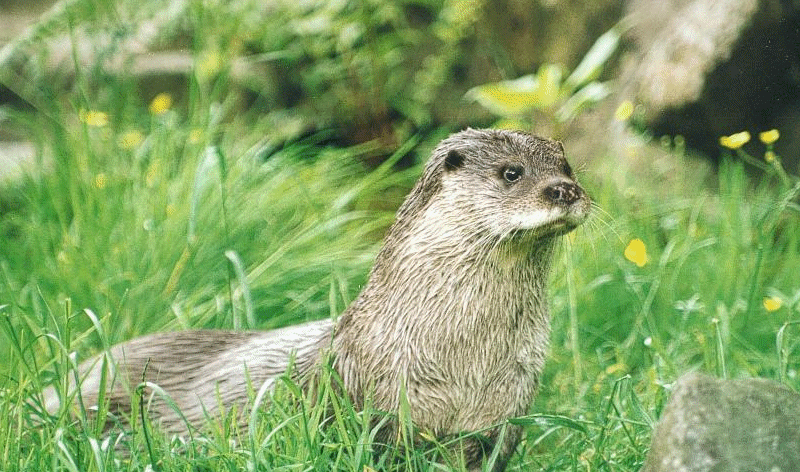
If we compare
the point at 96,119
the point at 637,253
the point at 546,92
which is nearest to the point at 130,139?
the point at 96,119

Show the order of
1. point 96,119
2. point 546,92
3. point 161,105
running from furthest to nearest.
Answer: point 161,105 → point 96,119 → point 546,92

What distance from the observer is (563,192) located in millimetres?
2633

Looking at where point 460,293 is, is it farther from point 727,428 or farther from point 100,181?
point 100,181

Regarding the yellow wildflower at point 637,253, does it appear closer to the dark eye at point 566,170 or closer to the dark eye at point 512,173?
the dark eye at point 566,170

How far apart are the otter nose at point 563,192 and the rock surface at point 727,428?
59 centimetres

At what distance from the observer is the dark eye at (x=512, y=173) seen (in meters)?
2.75

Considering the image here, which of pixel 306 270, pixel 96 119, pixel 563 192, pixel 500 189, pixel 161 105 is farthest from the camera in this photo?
pixel 161 105

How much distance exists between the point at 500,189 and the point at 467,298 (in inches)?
10.4

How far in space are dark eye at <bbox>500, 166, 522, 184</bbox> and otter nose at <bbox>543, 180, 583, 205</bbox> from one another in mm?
107

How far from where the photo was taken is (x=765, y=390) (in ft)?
7.02

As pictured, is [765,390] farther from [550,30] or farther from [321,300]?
[550,30]

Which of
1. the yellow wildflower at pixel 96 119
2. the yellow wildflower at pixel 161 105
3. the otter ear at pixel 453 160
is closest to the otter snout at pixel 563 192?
the otter ear at pixel 453 160

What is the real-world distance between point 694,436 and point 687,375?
16 centimetres

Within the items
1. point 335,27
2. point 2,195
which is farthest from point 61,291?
point 335,27
